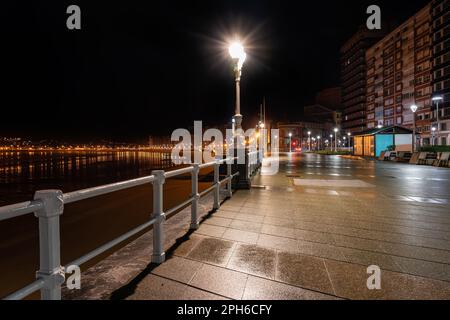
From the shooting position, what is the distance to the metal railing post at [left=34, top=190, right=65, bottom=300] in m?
1.93

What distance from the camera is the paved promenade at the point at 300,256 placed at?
9.52 ft

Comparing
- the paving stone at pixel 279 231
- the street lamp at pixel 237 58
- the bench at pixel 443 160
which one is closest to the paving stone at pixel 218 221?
the paving stone at pixel 279 231

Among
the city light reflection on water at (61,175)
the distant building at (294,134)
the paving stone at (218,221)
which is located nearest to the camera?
the paving stone at (218,221)

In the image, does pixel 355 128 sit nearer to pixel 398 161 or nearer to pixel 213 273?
pixel 398 161

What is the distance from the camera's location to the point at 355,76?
10788cm

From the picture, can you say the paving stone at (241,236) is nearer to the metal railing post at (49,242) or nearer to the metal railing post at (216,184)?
the metal railing post at (216,184)

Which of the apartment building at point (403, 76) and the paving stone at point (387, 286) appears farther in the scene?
the apartment building at point (403, 76)

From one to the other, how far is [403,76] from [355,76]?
1233 inches

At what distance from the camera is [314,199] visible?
7926 mm

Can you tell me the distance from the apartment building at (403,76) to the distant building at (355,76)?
3436 millimetres

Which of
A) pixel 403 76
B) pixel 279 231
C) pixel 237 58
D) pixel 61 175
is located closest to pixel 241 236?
pixel 279 231

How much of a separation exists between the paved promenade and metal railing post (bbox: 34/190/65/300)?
2.88 feet

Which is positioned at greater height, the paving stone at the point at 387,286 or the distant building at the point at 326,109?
the distant building at the point at 326,109
